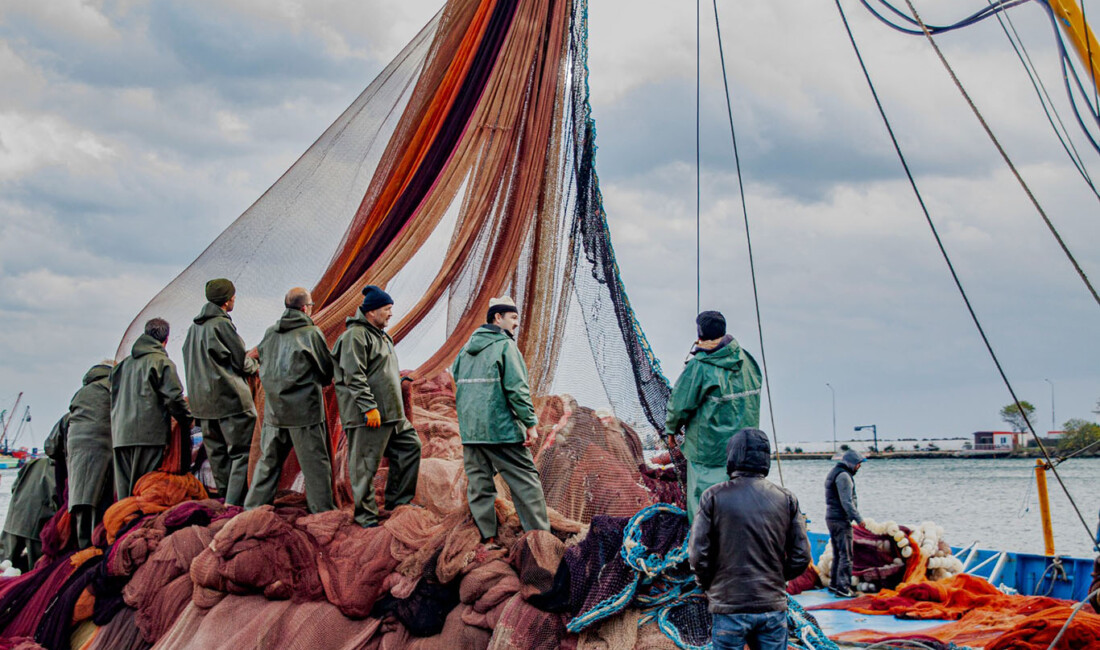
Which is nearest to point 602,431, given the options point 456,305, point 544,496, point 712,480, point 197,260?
point 544,496

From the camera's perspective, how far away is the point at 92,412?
865cm

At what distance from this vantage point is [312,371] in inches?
276

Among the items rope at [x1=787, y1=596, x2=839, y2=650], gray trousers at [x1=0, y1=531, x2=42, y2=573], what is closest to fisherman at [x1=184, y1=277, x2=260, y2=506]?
gray trousers at [x1=0, y1=531, x2=42, y2=573]

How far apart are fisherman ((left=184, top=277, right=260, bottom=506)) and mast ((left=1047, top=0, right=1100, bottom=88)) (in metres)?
6.93

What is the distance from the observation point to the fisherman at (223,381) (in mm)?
7562

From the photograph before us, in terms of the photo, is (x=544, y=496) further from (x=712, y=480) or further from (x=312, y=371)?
(x=312, y=371)

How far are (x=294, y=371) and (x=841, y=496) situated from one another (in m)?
5.00

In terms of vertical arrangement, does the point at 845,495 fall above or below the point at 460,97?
below

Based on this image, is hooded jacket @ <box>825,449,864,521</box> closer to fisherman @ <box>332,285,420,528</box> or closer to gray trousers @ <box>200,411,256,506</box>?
fisherman @ <box>332,285,420,528</box>

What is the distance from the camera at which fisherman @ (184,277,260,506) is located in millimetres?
7562

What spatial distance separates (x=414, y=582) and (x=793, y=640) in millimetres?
2316

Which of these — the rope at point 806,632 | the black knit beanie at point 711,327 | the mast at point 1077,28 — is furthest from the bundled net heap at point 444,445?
the mast at point 1077,28

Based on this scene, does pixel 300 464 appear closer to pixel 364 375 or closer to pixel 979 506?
pixel 364 375

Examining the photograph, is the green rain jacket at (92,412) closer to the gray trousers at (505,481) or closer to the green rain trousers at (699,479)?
the gray trousers at (505,481)
